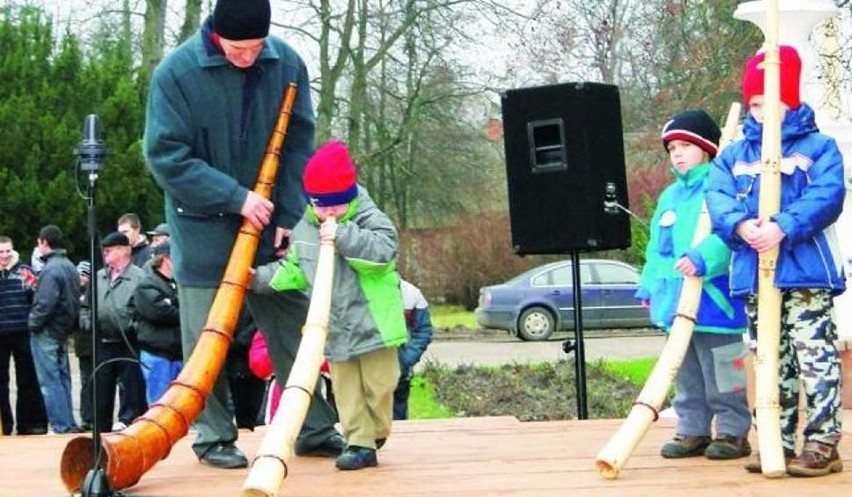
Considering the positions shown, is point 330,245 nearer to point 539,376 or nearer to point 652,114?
point 539,376

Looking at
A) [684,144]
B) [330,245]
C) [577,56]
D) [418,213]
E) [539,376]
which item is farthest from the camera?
[418,213]

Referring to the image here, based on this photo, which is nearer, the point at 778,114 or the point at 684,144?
the point at 778,114

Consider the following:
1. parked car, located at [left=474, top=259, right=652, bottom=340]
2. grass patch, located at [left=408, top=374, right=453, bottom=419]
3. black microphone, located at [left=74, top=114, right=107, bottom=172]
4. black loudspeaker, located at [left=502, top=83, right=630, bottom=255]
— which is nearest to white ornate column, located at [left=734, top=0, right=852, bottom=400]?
black loudspeaker, located at [left=502, top=83, right=630, bottom=255]

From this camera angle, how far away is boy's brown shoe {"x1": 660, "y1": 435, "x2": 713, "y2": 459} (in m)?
5.95

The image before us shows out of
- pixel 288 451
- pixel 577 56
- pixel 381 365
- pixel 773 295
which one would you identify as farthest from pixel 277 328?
pixel 577 56

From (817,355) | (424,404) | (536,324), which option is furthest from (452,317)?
(817,355)

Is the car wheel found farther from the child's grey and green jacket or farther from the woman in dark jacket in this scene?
the child's grey and green jacket

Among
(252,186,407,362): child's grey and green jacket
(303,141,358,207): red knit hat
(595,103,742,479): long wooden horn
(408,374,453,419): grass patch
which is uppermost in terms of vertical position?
(303,141,358,207): red knit hat

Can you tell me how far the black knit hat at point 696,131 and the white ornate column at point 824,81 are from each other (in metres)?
0.76

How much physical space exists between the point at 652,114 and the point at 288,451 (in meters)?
18.3

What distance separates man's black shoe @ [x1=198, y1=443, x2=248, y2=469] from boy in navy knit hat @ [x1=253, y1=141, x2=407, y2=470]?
399 millimetres

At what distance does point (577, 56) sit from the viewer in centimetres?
2202

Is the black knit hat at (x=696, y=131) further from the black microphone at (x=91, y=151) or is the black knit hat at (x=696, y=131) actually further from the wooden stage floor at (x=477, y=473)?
the black microphone at (x=91, y=151)

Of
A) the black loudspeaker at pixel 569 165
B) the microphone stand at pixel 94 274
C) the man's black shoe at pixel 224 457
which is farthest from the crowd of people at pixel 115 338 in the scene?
the microphone stand at pixel 94 274
